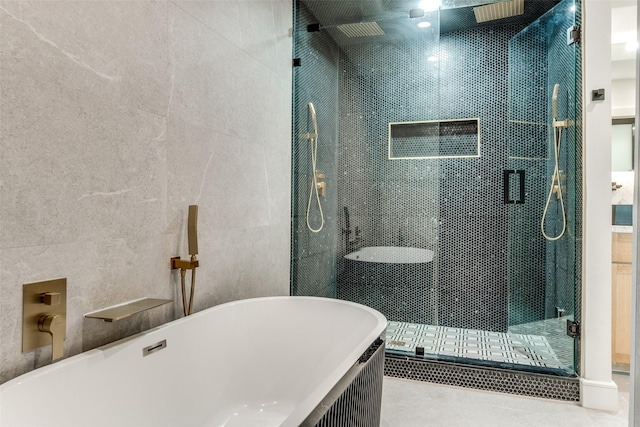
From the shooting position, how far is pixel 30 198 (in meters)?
1.14

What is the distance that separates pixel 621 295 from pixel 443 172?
1464 mm

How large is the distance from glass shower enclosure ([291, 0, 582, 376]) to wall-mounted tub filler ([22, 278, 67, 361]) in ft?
5.88

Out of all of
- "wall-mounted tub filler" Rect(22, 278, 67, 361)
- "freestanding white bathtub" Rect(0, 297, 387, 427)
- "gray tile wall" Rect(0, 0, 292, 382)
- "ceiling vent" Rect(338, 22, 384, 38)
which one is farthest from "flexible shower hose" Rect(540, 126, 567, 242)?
"wall-mounted tub filler" Rect(22, 278, 67, 361)

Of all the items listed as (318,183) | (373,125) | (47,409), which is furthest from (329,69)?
(47,409)

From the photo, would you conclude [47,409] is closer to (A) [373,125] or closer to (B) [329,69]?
(A) [373,125]

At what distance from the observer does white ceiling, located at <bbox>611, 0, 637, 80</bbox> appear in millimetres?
2590

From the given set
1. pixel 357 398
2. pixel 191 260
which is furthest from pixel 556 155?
pixel 191 260

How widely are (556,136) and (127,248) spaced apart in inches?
95.6

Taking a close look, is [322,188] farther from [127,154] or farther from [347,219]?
[127,154]

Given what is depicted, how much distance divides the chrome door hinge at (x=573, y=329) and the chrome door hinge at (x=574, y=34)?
1565 millimetres

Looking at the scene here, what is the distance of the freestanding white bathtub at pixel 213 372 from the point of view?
1.06 meters

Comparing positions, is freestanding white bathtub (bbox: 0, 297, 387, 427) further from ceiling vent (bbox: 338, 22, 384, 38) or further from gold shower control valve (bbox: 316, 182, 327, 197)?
ceiling vent (bbox: 338, 22, 384, 38)

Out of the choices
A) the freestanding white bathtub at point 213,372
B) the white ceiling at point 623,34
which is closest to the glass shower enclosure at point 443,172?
the white ceiling at point 623,34

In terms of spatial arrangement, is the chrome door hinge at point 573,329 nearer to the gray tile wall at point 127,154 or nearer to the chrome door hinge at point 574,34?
the chrome door hinge at point 574,34
